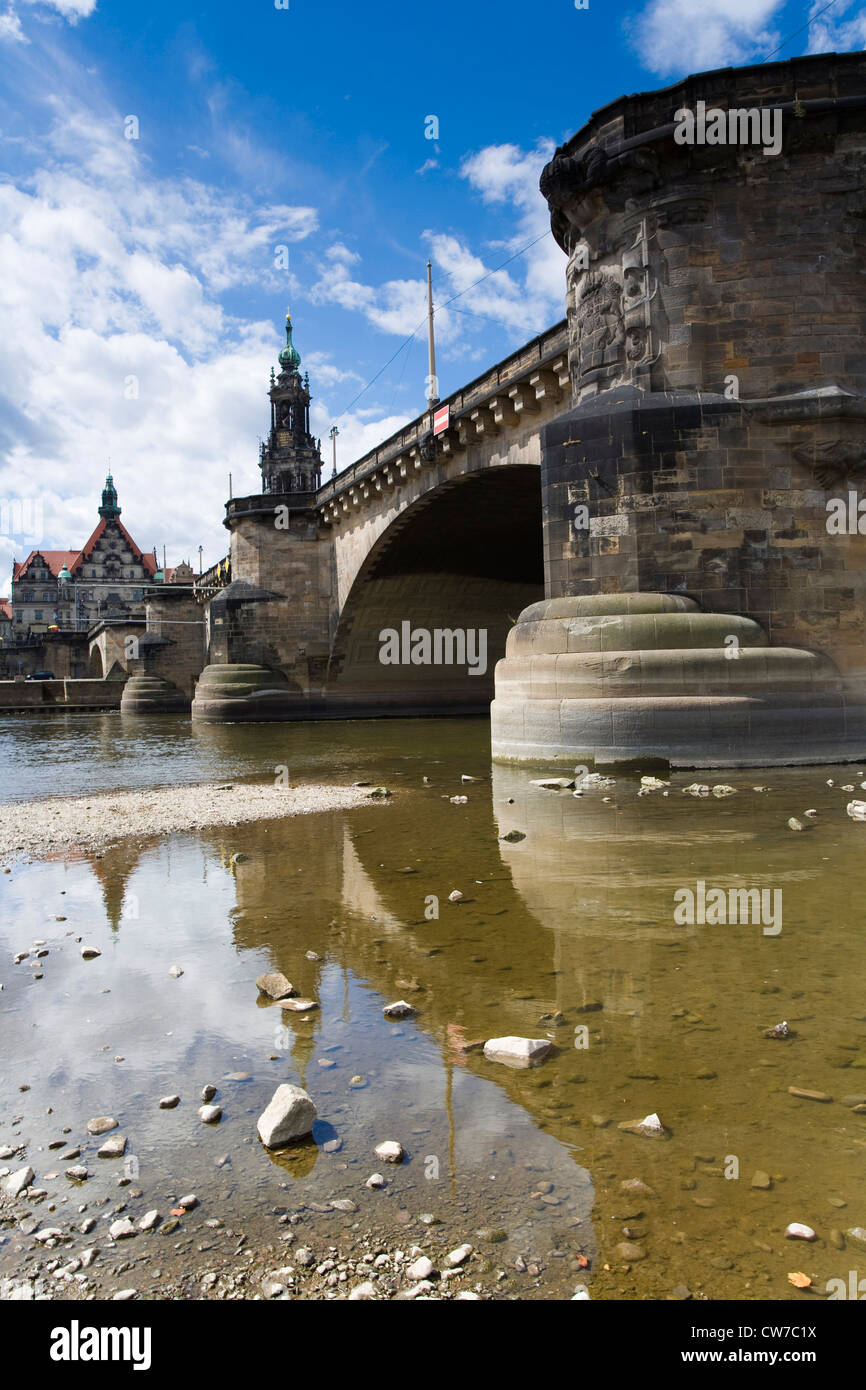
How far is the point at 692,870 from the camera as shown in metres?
5.96

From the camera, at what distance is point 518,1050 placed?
3.19m

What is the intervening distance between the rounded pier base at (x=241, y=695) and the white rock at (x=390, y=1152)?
30728 mm

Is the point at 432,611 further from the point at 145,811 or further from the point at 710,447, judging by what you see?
the point at 145,811

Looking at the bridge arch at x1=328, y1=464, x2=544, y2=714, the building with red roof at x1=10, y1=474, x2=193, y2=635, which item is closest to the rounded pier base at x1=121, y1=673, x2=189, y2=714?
the bridge arch at x1=328, y1=464, x2=544, y2=714

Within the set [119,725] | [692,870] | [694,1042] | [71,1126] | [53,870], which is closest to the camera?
[71,1126]

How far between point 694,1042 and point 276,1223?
63.0 inches

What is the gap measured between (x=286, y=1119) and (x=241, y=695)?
3119 centimetres

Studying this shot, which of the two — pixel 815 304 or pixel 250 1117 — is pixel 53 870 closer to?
pixel 250 1117

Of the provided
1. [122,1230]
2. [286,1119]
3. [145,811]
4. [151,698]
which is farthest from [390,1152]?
[151,698]

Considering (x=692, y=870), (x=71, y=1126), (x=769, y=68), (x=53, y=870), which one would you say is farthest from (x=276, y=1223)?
(x=769, y=68)

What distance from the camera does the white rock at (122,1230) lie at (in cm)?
225

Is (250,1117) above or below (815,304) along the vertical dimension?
below

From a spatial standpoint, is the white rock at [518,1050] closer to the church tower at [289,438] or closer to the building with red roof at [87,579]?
the church tower at [289,438]

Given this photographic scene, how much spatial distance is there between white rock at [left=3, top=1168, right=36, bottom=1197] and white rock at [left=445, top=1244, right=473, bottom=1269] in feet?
3.67
